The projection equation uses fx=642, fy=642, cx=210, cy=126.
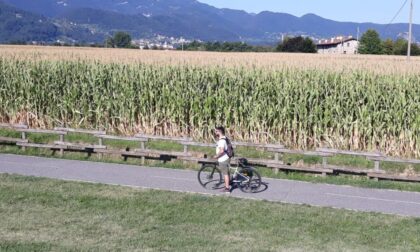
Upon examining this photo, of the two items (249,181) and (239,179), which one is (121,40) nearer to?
(239,179)

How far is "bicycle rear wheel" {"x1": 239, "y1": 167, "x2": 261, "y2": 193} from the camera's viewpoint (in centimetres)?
1291

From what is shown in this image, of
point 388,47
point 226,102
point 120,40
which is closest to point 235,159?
point 226,102

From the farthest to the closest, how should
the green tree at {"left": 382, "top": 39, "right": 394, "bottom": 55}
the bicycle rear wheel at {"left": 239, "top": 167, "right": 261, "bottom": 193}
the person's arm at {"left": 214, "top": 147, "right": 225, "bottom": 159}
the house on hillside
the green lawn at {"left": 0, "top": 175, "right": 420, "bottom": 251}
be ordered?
the house on hillside → the green tree at {"left": 382, "top": 39, "right": 394, "bottom": 55} → the bicycle rear wheel at {"left": 239, "top": 167, "right": 261, "bottom": 193} → the person's arm at {"left": 214, "top": 147, "right": 225, "bottom": 159} → the green lawn at {"left": 0, "top": 175, "right": 420, "bottom": 251}

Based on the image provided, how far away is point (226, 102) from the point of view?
61.7ft

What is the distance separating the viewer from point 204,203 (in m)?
11.6

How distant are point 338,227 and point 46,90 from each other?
13130 mm

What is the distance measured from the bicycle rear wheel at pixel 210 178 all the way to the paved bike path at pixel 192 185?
0.17 metres

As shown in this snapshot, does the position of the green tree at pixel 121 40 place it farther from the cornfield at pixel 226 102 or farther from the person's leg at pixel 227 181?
the person's leg at pixel 227 181

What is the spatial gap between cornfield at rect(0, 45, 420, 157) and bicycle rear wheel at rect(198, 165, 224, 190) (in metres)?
4.57

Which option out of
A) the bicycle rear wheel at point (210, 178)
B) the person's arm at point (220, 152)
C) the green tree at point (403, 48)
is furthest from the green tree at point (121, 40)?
the person's arm at point (220, 152)

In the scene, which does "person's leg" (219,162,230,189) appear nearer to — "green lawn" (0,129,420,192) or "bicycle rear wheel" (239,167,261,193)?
"bicycle rear wheel" (239,167,261,193)

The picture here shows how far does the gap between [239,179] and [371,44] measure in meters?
60.2

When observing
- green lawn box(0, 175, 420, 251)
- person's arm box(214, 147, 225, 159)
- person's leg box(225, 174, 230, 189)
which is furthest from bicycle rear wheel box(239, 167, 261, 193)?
green lawn box(0, 175, 420, 251)

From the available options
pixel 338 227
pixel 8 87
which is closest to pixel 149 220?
pixel 338 227
